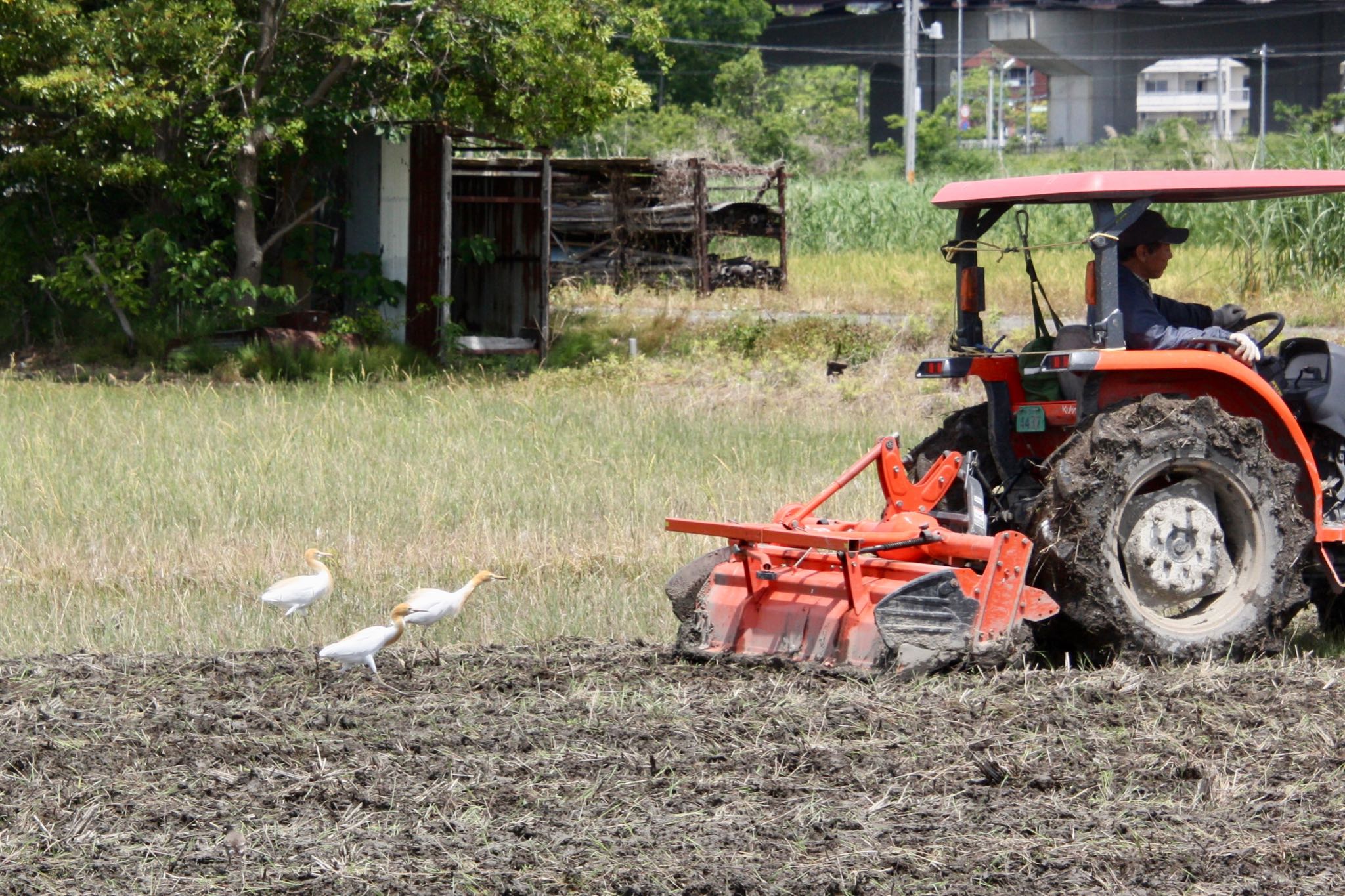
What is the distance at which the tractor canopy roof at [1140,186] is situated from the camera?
602 cm

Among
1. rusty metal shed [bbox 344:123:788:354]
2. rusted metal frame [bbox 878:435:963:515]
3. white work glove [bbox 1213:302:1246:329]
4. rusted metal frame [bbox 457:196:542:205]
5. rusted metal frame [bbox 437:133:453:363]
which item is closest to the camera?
rusted metal frame [bbox 878:435:963:515]

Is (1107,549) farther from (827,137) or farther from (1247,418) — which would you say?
(827,137)

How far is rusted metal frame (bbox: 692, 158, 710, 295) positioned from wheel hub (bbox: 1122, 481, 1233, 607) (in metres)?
17.6

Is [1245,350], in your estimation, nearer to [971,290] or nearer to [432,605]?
[971,290]

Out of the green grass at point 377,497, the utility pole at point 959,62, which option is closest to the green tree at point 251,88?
the green grass at point 377,497

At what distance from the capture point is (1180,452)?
6.16 metres

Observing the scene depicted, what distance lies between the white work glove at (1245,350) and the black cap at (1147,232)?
442mm

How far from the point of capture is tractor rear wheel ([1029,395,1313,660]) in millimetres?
6055

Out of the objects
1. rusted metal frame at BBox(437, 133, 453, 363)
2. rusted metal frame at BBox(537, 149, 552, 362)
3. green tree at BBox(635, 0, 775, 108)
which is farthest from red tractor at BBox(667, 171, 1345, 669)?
green tree at BBox(635, 0, 775, 108)

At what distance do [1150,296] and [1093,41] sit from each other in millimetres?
46322

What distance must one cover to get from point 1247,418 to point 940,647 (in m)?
1.55

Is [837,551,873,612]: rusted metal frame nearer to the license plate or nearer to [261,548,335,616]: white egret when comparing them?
the license plate

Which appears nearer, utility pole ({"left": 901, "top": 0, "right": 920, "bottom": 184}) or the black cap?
the black cap

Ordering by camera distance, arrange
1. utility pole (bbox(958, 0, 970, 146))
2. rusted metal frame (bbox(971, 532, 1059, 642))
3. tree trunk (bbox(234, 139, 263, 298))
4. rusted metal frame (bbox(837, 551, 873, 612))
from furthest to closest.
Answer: utility pole (bbox(958, 0, 970, 146)) < tree trunk (bbox(234, 139, 263, 298)) < rusted metal frame (bbox(837, 551, 873, 612)) < rusted metal frame (bbox(971, 532, 1059, 642))
